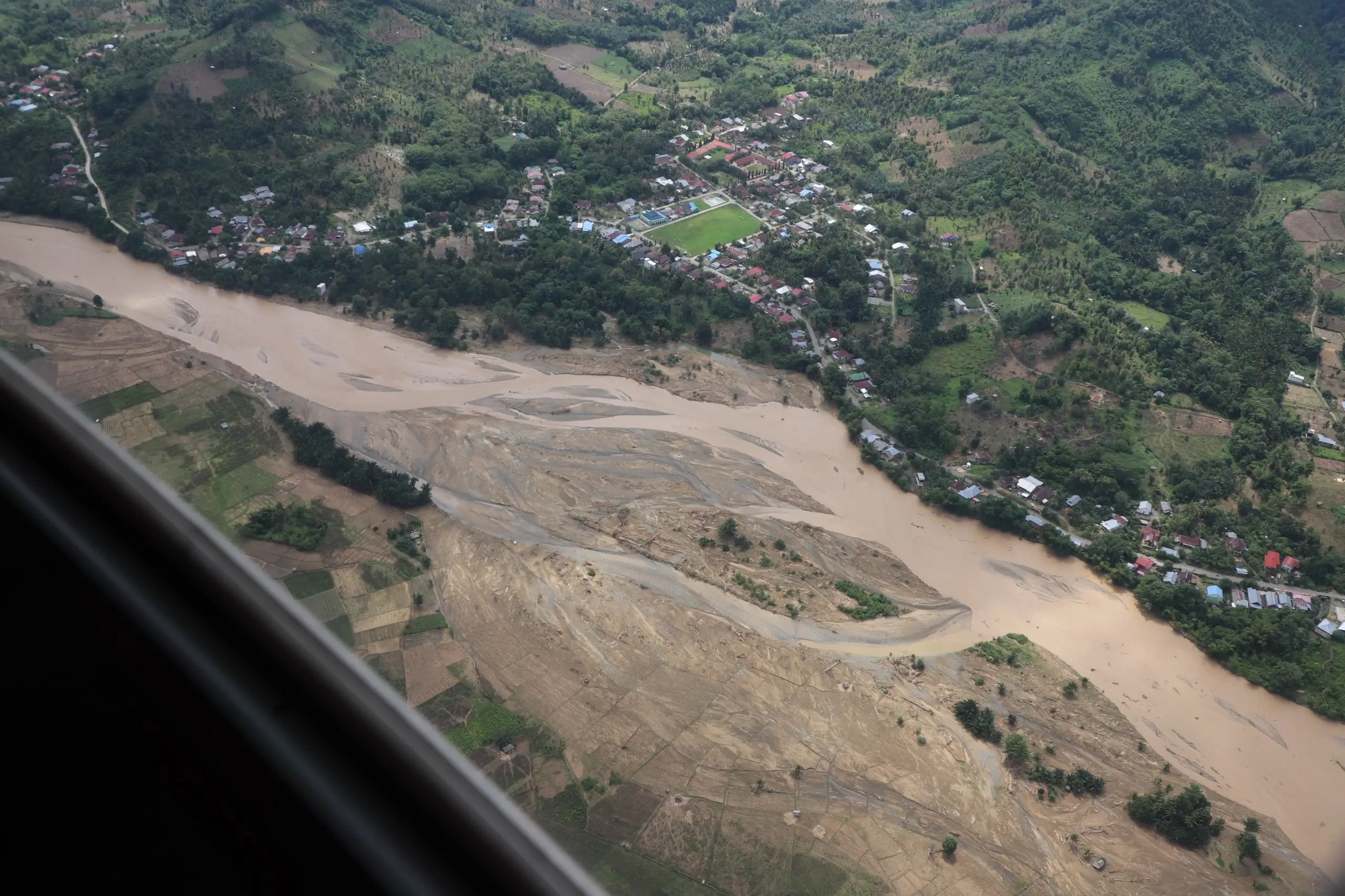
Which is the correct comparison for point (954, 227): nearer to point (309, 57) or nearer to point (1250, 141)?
point (1250, 141)

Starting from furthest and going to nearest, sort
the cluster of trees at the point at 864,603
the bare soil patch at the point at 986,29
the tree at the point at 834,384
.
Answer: the bare soil patch at the point at 986,29, the tree at the point at 834,384, the cluster of trees at the point at 864,603

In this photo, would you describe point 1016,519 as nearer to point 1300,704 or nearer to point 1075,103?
point 1300,704

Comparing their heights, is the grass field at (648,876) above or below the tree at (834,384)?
below

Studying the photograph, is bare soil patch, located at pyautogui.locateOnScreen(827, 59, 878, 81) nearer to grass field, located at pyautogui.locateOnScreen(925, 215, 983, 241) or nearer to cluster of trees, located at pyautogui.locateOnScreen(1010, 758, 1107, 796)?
grass field, located at pyautogui.locateOnScreen(925, 215, 983, 241)

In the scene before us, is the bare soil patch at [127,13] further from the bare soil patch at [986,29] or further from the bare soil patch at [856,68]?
the bare soil patch at [986,29]

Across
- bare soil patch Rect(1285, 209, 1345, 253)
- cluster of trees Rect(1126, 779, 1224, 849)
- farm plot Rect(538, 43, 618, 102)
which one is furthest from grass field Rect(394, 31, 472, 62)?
cluster of trees Rect(1126, 779, 1224, 849)

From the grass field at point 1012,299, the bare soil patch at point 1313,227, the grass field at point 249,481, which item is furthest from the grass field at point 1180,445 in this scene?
the grass field at point 249,481

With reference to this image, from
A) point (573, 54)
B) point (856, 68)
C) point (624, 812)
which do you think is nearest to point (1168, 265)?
point (856, 68)

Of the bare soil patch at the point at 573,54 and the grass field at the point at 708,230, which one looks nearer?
the grass field at the point at 708,230
